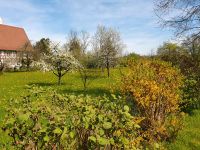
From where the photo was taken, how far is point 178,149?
8055 millimetres

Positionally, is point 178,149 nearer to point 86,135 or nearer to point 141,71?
point 141,71

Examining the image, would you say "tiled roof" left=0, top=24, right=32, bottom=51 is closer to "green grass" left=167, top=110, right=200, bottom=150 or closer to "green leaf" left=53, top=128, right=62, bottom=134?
"green grass" left=167, top=110, right=200, bottom=150

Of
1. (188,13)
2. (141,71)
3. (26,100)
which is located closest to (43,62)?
(188,13)

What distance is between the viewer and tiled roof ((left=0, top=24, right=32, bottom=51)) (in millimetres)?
77625

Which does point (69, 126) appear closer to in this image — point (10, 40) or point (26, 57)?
point (26, 57)

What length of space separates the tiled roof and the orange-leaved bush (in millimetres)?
70329

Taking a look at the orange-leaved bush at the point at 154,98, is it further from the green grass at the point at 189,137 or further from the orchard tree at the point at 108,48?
the orchard tree at the point at 108,48

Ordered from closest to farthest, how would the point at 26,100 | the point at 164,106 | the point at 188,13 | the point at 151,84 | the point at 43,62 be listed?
the point at 26,100
the point at 151,84
the point at 164,106
the point at 188,13
the point at 43,62

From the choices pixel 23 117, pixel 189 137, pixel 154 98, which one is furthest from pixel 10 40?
pixel 23 117

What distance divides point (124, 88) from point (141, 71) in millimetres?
935

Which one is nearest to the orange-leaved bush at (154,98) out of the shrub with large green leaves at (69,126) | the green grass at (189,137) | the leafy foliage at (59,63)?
the green grass at (189,137)

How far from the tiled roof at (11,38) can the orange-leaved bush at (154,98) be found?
70329mm

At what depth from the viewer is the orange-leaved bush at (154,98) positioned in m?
7.98

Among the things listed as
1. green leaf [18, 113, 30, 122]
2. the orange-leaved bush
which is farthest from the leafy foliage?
green leaf [18, 113, 30, 122]
